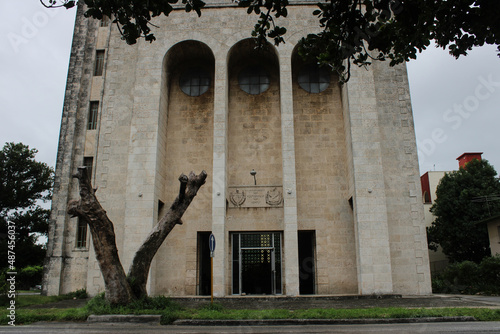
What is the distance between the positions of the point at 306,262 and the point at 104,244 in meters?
11.0

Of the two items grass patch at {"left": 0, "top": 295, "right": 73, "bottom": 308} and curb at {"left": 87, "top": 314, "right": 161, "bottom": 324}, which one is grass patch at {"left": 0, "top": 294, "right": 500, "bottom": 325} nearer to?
curb at {"left": 87, "top": 314, "right": 161, "bottom": 324}

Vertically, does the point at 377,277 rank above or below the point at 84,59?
below

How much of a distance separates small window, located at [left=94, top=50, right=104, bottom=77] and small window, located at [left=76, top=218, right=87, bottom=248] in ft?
26.9

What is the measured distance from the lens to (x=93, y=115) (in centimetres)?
2159

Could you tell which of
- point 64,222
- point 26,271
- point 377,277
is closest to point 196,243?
point 64,222


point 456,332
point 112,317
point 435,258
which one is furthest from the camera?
point 435,258

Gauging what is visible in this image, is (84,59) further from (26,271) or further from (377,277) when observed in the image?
(377,277)

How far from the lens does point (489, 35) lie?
607 centimetres

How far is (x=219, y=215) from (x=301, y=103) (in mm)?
7334

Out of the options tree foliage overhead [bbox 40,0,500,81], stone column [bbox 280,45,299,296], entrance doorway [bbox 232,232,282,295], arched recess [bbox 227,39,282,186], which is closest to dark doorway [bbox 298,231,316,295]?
entrance doorway [bbox 232,232,282,295]

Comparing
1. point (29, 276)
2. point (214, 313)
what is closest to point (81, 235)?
point (214, 313)

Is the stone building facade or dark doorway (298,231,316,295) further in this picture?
dark doorway (298,231,316,295)

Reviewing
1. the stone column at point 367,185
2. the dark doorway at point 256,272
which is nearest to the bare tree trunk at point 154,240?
the dark doorway at point 256,272

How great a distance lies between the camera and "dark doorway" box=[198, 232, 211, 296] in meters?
18.9
